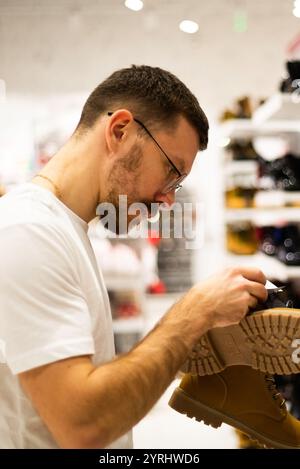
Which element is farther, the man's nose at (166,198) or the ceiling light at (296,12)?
the ceiling light at (296,12)

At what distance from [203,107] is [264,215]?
730 mm

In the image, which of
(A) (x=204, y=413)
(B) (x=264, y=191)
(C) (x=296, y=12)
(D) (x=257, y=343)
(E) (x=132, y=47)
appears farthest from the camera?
(B) (x=264, y=191)

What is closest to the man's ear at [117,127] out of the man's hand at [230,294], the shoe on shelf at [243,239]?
the man's hand at [230,294]

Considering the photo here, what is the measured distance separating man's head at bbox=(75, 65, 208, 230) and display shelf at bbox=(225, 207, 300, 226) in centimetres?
151

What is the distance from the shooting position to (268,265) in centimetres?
237

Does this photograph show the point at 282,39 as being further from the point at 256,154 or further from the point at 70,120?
the point at 70,120

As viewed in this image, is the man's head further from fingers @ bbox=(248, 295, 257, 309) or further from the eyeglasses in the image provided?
fingers @ bbox=(248, 295, 257, 309)

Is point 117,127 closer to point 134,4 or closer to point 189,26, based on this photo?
Answer: point 134,4

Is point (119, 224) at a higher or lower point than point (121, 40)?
lower

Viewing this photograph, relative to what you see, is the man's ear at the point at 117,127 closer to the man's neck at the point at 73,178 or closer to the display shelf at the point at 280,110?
the man's neck at the point at 73,178

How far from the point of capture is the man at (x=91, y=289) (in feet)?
2.07

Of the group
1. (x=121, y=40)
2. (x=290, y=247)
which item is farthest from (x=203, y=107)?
(x=290, y=247)

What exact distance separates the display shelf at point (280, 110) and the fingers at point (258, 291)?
1406 millimetres
